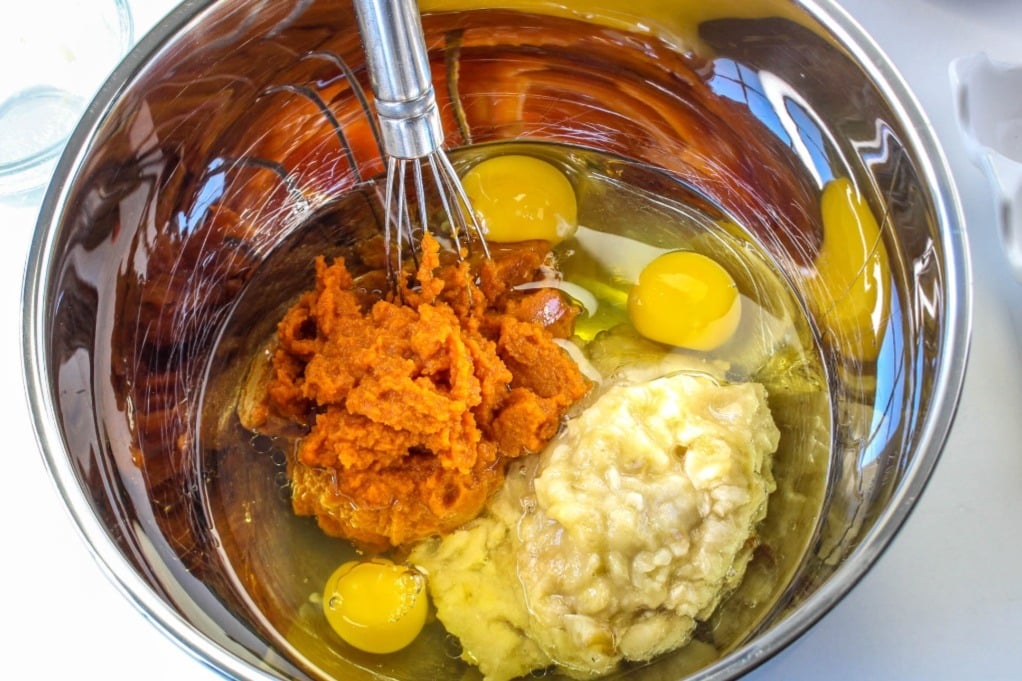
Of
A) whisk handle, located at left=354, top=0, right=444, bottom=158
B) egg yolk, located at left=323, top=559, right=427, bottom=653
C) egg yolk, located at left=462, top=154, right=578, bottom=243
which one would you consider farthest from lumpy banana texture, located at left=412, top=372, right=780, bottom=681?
whisk handle, located at left=354, top=0, right=444, bottom=158

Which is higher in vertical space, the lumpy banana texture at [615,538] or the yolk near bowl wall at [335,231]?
the yolk near bowl wall at [335,231]

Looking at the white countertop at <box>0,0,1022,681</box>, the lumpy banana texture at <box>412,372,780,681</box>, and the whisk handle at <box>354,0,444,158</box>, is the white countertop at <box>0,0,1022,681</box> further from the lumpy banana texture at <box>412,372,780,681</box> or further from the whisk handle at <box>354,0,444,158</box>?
the whisk handle at <box>354,0,444,158</box>

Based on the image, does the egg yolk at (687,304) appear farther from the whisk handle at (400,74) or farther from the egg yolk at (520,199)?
the whisk handle at (400,74)

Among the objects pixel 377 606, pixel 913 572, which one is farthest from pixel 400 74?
pixel 913 572

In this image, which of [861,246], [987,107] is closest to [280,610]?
[861,246]

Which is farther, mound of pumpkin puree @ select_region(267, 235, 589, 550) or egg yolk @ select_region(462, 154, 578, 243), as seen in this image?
egg yolk @ select_region(462, 154, 578, 243)

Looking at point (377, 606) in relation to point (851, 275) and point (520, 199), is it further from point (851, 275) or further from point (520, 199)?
point (851, 275)

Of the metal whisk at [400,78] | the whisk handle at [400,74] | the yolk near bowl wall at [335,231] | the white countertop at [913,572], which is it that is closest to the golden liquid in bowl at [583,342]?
the yolk near bowl wall at [335,231]
